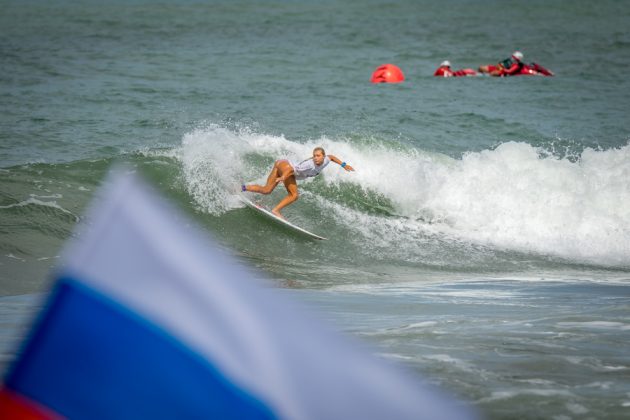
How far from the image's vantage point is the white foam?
571 inches

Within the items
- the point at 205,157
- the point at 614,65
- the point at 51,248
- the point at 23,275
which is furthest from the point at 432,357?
the point at 614,65

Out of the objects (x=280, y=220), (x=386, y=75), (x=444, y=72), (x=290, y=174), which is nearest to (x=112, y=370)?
(x=280, y=220)

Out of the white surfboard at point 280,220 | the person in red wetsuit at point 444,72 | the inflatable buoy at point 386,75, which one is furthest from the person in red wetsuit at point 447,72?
the white surfboard at point 280,220

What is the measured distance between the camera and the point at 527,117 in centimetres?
2528

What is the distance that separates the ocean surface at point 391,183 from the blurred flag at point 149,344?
10.7ft

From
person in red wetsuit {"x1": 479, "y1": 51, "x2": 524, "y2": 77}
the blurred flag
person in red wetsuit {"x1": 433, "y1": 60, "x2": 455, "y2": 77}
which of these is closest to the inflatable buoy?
person in red wetsuit {"x1": 433, "y1": 60, "x2": 455, "y2": 77}

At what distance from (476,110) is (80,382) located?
24.4m

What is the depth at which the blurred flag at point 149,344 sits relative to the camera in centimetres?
189

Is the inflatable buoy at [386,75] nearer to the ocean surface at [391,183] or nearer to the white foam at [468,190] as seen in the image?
the ocean surface at [391,183]

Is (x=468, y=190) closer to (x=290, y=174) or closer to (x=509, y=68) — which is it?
(x=290, y=174)

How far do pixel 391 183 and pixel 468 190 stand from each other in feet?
4.64

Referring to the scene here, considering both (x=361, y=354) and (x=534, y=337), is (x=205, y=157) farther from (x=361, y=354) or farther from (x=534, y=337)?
(x=361, y=354)

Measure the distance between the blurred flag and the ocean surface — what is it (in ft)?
10.7

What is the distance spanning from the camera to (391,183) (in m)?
16.7
